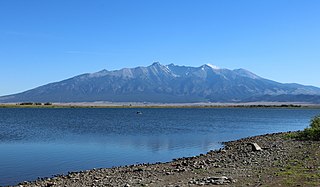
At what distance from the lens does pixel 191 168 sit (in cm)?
2291

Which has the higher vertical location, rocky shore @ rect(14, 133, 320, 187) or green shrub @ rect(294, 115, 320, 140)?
green shrub @ rect(294, 115, 320, 140)

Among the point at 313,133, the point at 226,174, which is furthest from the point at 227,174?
the point at 313,133

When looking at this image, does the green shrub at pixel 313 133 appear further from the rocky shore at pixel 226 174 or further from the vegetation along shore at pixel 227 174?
the rocky shore at pixel 226 174

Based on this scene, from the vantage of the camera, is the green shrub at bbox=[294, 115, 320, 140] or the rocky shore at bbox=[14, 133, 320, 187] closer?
the rocky shore at bbox=[14, 133, 320, 187]

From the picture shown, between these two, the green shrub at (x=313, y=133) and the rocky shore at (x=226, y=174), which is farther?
the green shrub at (x=313, y=133)

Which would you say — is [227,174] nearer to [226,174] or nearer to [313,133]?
[226,174]

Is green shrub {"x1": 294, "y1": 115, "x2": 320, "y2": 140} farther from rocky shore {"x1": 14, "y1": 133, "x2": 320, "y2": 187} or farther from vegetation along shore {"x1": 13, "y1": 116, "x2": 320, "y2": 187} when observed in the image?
rocky shore {"x1": 14, "y1": 133, "x2": 320, "y2": 187}

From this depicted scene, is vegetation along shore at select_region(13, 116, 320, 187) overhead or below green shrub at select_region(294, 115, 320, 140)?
below

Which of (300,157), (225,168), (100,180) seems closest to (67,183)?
(100,180)

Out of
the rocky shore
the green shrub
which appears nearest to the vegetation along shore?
the rocky shore

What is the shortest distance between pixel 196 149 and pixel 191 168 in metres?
17.0

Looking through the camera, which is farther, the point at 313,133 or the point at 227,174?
the point at 313,133

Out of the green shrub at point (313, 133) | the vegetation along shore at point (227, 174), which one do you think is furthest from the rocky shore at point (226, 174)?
the green shrub at point (313, 133)

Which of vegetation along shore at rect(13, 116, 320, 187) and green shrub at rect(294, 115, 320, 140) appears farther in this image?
green shrub at rect(294, 115, 320, 140)
